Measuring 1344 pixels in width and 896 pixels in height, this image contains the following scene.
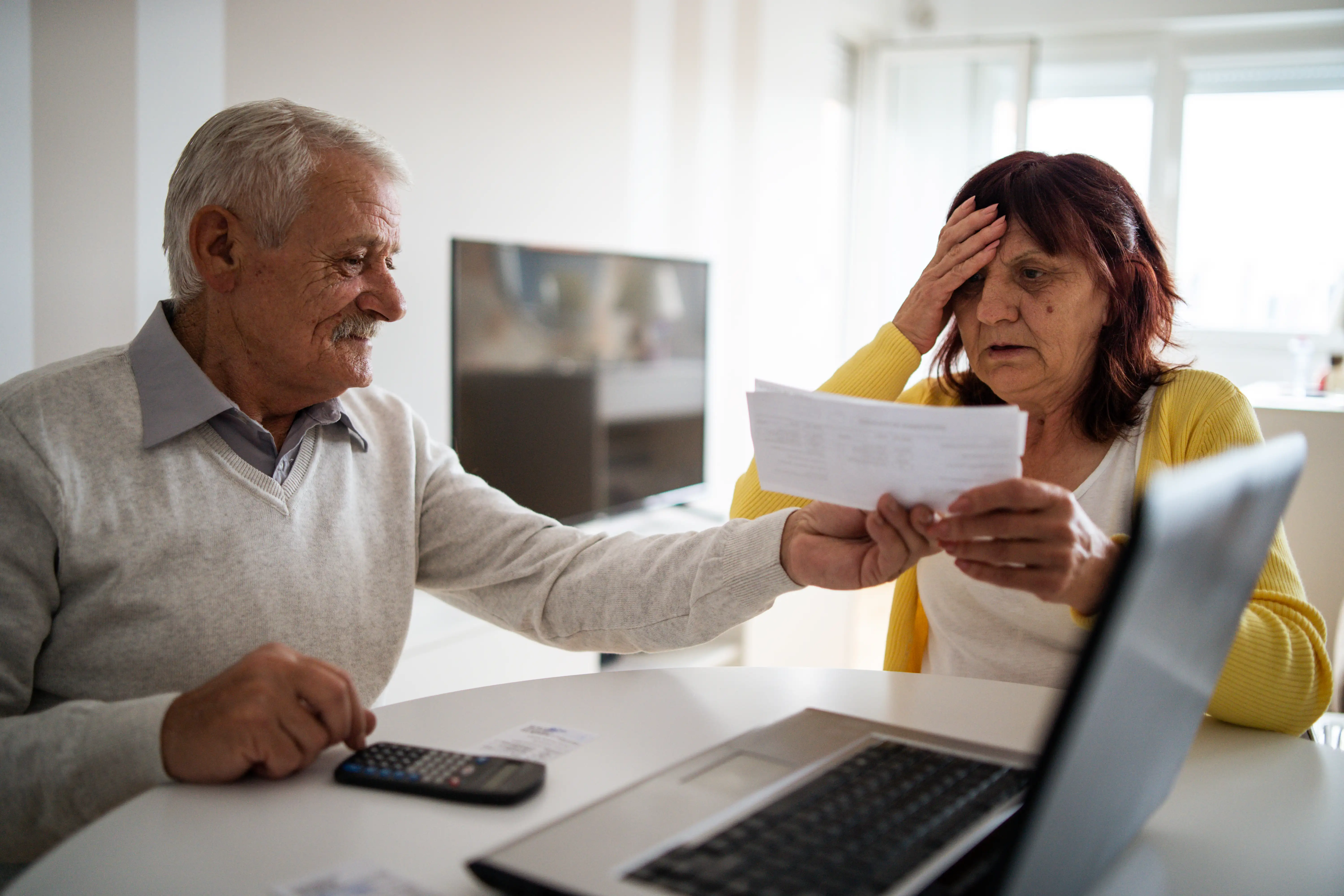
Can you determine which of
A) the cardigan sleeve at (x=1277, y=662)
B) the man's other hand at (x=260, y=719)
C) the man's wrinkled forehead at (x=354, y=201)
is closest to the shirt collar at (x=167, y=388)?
the man's wrinkled forehead at (x=354, y=201)

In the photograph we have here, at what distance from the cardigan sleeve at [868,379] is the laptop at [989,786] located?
624 mm

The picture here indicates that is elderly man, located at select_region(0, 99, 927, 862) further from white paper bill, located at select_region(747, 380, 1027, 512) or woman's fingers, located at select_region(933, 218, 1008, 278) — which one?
woman's fingers, located at select_region(933, 218, 1008, 278)

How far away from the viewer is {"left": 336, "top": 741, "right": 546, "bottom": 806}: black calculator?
0.83 metres

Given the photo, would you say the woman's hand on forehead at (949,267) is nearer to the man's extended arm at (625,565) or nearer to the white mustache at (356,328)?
the man's extended arm at (625,565)

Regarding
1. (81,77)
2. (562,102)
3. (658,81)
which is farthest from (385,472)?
(658,81)

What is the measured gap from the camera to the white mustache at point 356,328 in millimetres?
1304

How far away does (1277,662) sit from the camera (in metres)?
1.08

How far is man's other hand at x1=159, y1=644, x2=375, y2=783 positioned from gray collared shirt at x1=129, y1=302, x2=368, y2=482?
1.20ft

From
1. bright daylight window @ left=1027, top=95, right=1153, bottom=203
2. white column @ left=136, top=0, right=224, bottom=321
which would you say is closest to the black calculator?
white column @ left=136, top=0, right=224, bottom=321

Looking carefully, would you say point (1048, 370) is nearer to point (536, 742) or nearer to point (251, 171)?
point (536, 742)

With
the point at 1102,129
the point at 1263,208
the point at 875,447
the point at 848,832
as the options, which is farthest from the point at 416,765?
the point at 1263,208

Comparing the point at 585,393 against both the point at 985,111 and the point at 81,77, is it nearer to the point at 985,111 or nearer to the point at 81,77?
the point at 81,77

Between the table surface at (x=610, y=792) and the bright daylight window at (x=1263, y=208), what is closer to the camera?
the table surface at (x=610, y=792)

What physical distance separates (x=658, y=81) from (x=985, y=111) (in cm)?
247
